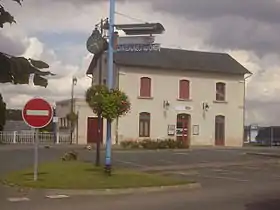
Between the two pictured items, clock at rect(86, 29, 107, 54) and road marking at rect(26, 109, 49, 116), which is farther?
clock at rect(86, 29, 107, 54)

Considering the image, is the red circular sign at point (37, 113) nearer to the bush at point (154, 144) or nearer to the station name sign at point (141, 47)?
the station name sign at point (141, 47)

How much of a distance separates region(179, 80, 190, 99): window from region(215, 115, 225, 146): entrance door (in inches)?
151

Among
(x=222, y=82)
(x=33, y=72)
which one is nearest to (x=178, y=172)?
(x=33, y=72)

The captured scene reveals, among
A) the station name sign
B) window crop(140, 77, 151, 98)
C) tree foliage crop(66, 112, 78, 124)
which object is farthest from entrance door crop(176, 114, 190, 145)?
the station name sign

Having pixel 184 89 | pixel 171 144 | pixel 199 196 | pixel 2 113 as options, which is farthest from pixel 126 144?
pixel 2 113

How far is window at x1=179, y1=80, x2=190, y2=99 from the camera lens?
185 feet

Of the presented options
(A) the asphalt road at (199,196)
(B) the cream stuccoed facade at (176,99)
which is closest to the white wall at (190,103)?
(B) the cream stuccoed facade at (176,99)

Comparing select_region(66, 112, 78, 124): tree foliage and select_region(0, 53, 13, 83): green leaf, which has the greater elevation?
select_region(66, 112, 78, 124): tree foliage

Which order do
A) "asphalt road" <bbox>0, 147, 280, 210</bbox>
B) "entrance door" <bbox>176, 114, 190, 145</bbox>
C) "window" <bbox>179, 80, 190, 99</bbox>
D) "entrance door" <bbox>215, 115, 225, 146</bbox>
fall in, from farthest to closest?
"entrance door" <bbox>215, 115, 225, 146</bbox>, "window" <bbox>179, 80, 190, 99</bbox>, "entrance door" <bbox>176, 114, 190, 145</bbox>, "asphalt road" <bbox>0, 147, 280, 210</bbox>

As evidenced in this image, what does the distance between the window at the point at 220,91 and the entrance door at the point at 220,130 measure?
174 cm

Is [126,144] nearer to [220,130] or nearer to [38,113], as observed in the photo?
[220,130]

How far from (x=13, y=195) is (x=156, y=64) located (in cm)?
3878

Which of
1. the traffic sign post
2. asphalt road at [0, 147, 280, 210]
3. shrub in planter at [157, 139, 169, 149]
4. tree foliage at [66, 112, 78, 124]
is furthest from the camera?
tree foliage at [66, 112, 78, 124]

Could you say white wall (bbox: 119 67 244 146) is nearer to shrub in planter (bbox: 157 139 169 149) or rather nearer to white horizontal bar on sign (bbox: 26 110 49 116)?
shrub in planter (bbox: 157 139 169 149)
